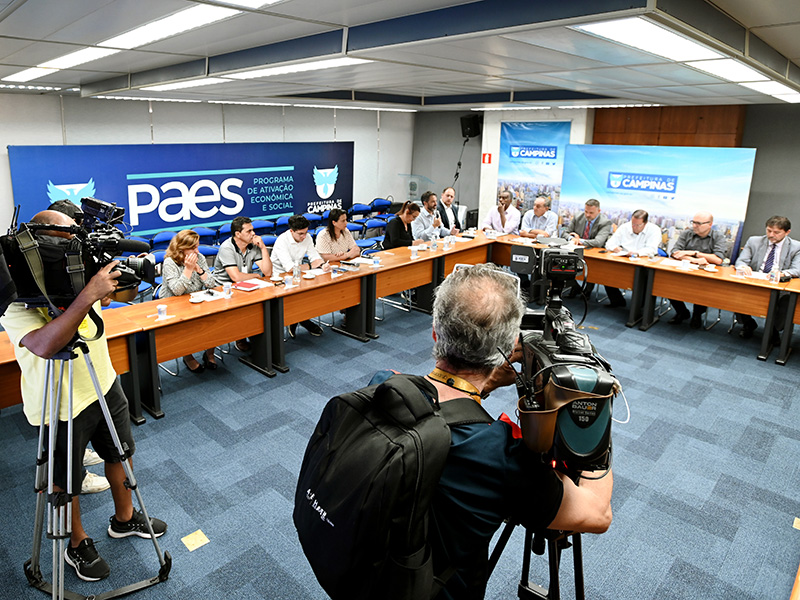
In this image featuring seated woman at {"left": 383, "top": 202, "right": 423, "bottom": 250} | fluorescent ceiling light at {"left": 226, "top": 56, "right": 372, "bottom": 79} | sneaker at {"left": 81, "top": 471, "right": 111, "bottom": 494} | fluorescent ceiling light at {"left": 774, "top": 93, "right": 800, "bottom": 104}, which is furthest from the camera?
seated woman at {"left": 383, "top": 202, "right": 423, "bottom": 250}

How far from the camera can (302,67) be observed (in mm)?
3943

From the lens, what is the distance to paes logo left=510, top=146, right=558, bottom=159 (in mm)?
9016

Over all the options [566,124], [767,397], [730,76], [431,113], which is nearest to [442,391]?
[730,76]

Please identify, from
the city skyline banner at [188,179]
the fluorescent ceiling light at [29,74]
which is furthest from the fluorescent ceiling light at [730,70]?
the city skyline banner at [188,179]

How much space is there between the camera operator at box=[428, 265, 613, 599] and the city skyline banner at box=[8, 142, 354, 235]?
6965 mm

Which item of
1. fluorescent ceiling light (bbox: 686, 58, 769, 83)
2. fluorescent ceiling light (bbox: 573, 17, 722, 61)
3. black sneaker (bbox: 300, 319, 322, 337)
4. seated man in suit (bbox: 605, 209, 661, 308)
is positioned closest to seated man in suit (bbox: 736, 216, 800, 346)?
seated man in suit (bbox: 605, 209, 661, 308)

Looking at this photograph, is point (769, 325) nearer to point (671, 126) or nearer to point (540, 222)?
point (540, 222)

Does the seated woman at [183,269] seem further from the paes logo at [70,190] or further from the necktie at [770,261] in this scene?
the necktie at [770,261]

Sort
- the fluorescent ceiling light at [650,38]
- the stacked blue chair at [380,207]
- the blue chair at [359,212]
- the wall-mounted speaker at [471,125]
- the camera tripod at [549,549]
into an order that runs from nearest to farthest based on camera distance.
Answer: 1. the camera tripod at [549,549]
2. the fluorescent ceiling light at [650,38]
3. the wall-mounted speaker at [471,125]
4. the blue chair at [359,212]
5. the stacked blue chair at [380,207]

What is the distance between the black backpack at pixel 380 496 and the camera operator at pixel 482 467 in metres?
0.09

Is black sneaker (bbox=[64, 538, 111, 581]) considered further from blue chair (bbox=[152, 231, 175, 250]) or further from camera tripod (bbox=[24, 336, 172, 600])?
blue chair (bbox=[152, 231, 175, 250])

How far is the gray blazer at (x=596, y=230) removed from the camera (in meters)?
7.02

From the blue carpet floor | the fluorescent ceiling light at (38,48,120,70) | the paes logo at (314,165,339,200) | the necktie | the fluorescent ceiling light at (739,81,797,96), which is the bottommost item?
A: the blue carpet floor

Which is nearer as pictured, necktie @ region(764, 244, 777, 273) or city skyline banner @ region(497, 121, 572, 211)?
necktie @ region(764, 244, 777, 273)
